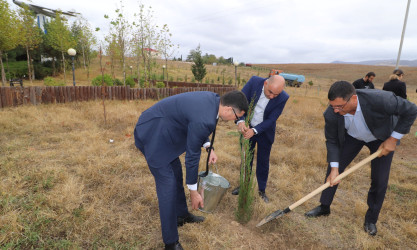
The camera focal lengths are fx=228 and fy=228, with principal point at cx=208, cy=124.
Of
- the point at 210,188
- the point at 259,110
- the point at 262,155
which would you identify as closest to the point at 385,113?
the point at 259,110

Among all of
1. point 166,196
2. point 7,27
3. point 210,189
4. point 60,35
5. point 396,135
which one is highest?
point 60,35

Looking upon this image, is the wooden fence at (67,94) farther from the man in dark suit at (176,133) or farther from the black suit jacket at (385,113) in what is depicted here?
the black suit jacket at (385,113)

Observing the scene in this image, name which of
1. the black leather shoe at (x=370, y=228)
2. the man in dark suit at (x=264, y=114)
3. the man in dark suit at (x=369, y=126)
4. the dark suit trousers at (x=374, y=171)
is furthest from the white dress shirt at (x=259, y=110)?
the black leather shoe at (x=370, y=228)

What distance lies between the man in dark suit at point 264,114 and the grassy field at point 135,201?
56cm

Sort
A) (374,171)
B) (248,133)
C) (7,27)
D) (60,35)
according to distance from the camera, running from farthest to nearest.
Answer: (60,35) → (7,27) → (248,133) → (374,171)

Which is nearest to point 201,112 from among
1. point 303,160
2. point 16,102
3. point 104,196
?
point 104,196

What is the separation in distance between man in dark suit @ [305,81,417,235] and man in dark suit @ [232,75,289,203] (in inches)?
26.8

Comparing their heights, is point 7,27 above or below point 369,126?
above

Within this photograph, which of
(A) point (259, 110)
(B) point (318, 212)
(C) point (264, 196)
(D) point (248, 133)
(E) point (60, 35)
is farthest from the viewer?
(E) point (60, 35)

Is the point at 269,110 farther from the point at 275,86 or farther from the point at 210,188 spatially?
the point at 210,188

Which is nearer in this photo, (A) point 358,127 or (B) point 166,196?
(B) point 166,196

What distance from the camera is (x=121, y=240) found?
8.59 feet

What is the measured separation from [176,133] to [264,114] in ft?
5.24

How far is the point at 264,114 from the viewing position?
3293 mm
